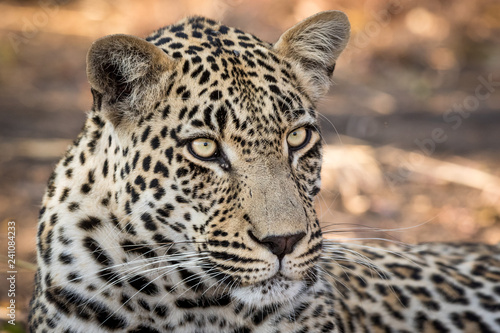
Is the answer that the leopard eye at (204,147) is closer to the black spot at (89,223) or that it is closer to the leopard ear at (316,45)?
the black spot at (89,223)

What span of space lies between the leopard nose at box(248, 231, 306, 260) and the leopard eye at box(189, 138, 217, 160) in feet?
1.96

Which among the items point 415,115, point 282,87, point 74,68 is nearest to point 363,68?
point 415,115

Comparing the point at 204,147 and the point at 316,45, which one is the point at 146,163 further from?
the point at 316,45

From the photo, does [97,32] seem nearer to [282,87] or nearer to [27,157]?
[27,157]

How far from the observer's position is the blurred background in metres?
10.2

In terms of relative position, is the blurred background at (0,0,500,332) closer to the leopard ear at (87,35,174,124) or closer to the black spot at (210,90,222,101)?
the black spot at (210,90,222,101)

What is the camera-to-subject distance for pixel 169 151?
432 centimetres

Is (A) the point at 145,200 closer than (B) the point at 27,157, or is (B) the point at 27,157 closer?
(A) the point at 145,200

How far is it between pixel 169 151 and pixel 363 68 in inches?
497

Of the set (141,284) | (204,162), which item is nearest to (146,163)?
(204,162)

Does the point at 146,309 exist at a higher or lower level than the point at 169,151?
lower

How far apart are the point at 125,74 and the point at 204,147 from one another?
73 cm

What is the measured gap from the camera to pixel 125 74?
4.45 metres

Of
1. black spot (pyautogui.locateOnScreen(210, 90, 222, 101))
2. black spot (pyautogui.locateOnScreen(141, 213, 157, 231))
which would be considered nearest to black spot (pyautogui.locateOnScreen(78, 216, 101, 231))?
black spot (pyautogui.locateOnScreen(141, 213, 157, 231))
